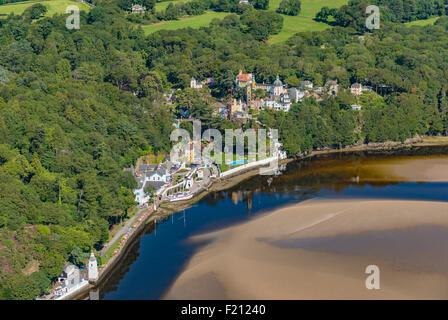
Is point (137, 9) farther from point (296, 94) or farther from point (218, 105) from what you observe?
point (296, 94)

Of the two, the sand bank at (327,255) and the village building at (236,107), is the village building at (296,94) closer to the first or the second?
the village building at (236,107)

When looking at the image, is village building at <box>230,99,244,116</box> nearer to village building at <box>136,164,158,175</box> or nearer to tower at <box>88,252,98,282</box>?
village building at <box>136,164,158,175</box>

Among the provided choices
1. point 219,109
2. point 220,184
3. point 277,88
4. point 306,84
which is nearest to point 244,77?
point 277,88

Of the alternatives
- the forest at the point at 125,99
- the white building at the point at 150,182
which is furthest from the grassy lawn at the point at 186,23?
the white building at the point at 150,182

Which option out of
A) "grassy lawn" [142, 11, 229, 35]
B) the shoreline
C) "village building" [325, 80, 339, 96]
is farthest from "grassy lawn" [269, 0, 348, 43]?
the shoreline

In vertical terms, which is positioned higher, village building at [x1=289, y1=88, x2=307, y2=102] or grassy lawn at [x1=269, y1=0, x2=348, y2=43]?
grassy lawn at [x1=269, y1=0, x2=348, y2=43]

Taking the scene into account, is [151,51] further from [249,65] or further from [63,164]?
[63,164]

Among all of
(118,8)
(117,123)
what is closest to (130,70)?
(117,123)
